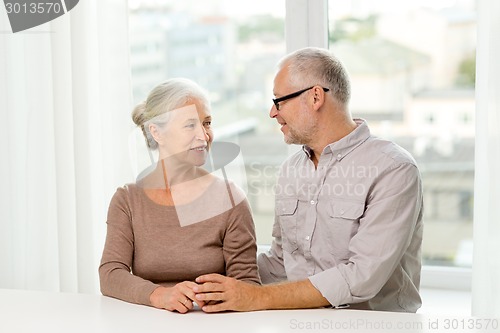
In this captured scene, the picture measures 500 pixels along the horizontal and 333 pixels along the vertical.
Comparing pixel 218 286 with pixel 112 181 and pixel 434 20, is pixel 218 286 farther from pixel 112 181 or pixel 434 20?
pixel 434 20

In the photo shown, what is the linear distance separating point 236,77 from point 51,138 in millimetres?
697

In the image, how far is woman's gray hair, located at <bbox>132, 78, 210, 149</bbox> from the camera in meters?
2.27

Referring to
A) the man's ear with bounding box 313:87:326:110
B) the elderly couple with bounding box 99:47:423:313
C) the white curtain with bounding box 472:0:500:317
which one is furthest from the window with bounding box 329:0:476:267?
the man's ear with bounding box 313:87:326:110

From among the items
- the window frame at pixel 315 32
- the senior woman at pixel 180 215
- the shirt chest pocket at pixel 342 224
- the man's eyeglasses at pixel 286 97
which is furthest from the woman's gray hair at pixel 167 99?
the window frame at pixel 315 32

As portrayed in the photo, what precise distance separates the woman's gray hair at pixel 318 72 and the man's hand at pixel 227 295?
23.6 inches

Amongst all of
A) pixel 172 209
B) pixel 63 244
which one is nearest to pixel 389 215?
pixel 172 209

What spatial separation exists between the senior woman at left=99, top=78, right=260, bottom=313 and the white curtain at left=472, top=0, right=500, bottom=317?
2.20 ft

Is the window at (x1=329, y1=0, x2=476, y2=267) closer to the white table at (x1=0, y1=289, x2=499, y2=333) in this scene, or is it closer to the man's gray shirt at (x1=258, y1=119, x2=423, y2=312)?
the man's gray shirt at (x1=258, y1=119, x2=423, y2=312)

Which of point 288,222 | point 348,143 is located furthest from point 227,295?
point 348,143

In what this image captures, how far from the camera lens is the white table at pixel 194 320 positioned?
5.72ft

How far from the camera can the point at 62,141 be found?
9.16 feet

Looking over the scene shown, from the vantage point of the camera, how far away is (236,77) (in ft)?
9.54

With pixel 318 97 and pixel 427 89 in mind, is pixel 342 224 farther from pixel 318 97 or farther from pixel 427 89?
pixel 427 89

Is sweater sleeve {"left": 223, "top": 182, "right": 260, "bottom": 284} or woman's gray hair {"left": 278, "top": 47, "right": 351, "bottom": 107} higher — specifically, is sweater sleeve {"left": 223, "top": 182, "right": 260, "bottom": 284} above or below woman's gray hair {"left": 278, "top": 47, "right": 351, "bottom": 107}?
below
